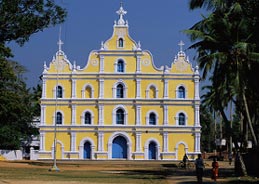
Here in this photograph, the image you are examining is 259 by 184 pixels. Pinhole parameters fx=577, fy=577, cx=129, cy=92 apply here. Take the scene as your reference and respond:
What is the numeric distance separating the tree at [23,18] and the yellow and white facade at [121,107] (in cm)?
4547

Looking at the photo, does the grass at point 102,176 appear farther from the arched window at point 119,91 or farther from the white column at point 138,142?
the arched window at point 119,91

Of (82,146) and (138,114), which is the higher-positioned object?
(138,114)

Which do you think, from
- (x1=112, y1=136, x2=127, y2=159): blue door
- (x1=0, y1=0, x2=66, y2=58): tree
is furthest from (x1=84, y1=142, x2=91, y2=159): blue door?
(x1=0, y1=0, x2=66, y2=58): tree

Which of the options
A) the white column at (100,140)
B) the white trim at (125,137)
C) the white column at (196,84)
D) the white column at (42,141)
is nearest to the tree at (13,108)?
the white column at (42,141)

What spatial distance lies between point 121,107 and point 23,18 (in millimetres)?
47090

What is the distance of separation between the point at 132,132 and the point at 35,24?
46767mm

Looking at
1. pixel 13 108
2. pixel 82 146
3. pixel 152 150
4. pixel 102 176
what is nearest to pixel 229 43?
pixel 102 176

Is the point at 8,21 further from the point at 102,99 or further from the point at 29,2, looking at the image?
the point at 102,99

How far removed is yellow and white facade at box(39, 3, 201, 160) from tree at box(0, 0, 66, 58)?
1790 inches

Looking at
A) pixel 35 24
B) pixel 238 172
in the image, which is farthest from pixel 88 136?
pixel 35 24

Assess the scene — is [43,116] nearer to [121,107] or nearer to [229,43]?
[121,107]

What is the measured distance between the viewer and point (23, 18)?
2231 cm

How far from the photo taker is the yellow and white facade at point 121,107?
68.7 m

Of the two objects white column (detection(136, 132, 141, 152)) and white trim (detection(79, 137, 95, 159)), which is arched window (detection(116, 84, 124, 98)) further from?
white trim (detection(79, 137, 95, 159))
